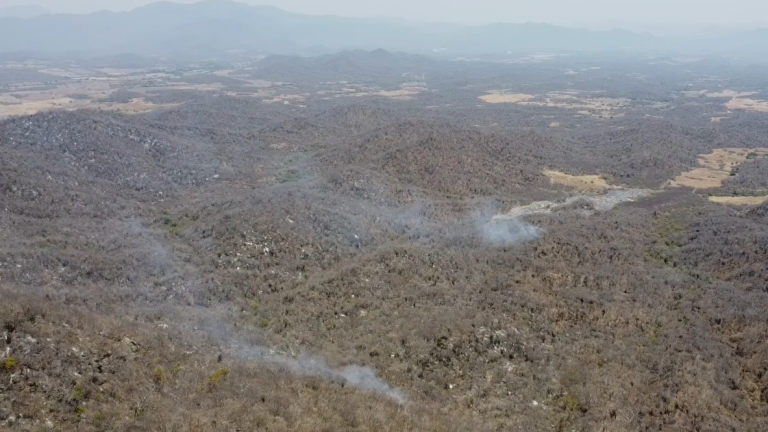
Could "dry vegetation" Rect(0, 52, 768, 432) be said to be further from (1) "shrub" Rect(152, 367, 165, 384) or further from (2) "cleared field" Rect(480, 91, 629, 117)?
(2) "cleared field" Rect(480, 91, 629, 117)

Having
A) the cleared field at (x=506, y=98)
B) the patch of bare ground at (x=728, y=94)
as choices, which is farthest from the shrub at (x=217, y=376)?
the patch of bare ground at (x=728, y=94)

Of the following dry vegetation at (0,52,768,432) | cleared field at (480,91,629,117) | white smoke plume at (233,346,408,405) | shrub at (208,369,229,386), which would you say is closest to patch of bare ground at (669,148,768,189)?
dry vegetation at (0,52,768,432)

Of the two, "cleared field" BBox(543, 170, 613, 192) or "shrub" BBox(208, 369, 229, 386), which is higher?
"shrub" BBox(208, 369, 229, 386)

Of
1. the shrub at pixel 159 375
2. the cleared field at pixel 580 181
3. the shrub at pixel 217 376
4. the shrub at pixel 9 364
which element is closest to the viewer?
the shrub at pixel 9 364

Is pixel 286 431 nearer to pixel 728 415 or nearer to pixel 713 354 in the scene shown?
pixel 728 415

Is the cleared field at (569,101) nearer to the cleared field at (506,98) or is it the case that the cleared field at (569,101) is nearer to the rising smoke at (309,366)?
the cleared field at (506,98)

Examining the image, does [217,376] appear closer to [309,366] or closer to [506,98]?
[309,366]

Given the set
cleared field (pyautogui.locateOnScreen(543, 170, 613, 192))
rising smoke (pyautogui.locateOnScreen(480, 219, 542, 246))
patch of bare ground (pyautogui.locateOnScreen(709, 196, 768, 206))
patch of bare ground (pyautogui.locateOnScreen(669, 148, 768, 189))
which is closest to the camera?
rising smoke (pyautogui.locateOnScreen(480, 219, 542, 246))
